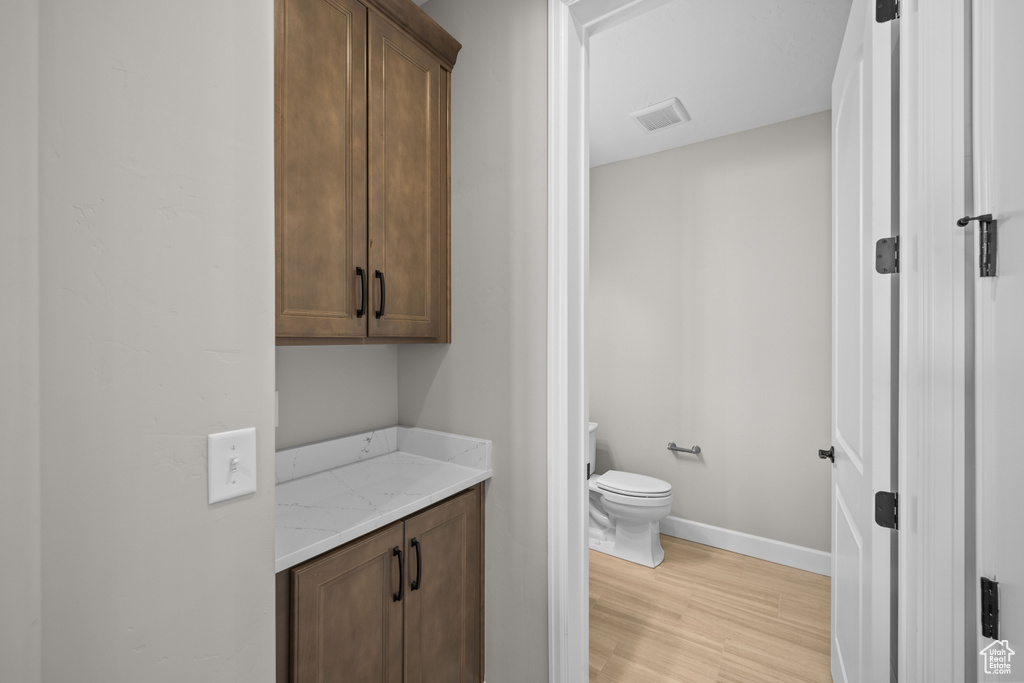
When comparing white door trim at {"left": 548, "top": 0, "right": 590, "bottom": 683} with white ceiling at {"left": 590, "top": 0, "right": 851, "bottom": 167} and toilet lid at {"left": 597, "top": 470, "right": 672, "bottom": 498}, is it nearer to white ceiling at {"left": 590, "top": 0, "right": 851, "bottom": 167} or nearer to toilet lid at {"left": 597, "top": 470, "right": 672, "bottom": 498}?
white ceiling at {"left": 590, "top": 0, "right": 851, "bottom": 167}

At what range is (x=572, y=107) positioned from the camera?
137 cm

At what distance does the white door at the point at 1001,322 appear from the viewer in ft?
2.09

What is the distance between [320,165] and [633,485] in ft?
7.29

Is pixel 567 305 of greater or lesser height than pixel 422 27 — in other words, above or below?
below

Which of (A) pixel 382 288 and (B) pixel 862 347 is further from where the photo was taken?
(A) pixel 382 288

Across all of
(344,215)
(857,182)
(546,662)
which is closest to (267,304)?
(344,215)

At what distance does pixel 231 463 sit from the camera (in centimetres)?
75

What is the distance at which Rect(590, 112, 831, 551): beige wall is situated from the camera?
2.45m

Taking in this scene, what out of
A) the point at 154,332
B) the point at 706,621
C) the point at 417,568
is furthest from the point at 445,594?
the point at 706,621

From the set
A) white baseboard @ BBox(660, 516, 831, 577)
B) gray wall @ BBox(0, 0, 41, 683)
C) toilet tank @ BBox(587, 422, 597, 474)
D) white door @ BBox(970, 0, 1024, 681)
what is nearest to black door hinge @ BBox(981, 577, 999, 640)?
white door @ BBox(970, 0, 1024, 681)

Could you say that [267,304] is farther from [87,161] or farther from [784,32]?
[784,32]

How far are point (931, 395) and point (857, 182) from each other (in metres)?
0.70

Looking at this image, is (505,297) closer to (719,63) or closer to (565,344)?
(565,344)

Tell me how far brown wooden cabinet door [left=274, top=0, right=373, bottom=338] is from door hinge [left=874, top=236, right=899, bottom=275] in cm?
127
